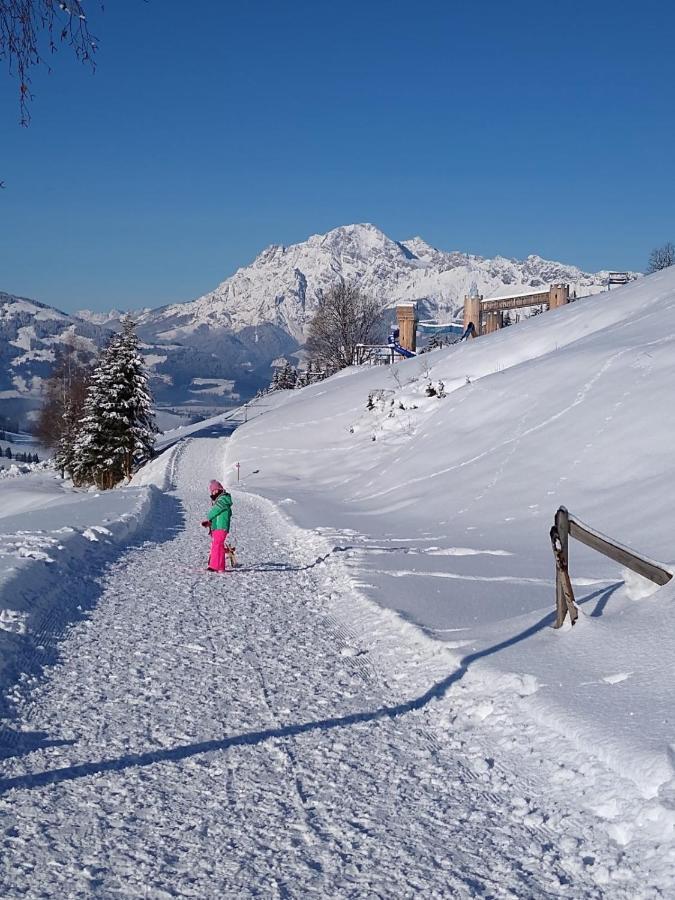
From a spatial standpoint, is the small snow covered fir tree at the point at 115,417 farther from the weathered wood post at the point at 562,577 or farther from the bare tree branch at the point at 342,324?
the weathered wood post at the point at 562,577

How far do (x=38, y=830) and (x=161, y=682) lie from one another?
2692mm

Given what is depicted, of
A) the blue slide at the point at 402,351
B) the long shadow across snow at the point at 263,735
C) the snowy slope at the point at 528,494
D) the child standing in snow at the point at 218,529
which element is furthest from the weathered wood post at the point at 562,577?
the blue slide at the point at 402,351

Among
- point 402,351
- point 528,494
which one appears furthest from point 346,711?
point 402,351

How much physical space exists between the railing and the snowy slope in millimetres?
151

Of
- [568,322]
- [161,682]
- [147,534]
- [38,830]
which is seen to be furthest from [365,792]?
[568,322]

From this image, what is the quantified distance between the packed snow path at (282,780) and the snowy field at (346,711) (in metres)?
0.02

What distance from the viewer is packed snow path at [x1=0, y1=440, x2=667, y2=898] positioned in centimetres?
399

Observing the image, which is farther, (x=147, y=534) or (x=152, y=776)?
(x=147, y=534)

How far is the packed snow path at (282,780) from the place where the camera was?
157 inches

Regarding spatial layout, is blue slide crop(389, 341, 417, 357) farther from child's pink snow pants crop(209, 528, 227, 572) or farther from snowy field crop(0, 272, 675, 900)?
child's pink snow pants crop(209, 528, 227, 572)

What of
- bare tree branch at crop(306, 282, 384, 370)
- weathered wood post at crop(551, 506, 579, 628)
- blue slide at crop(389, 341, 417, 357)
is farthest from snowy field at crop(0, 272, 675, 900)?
bare tree branch at crop(306, 282, 384, 370)

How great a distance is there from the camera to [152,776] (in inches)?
199

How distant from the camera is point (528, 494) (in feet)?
56.7

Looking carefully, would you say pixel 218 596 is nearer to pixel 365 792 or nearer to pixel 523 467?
pixel 365 792
